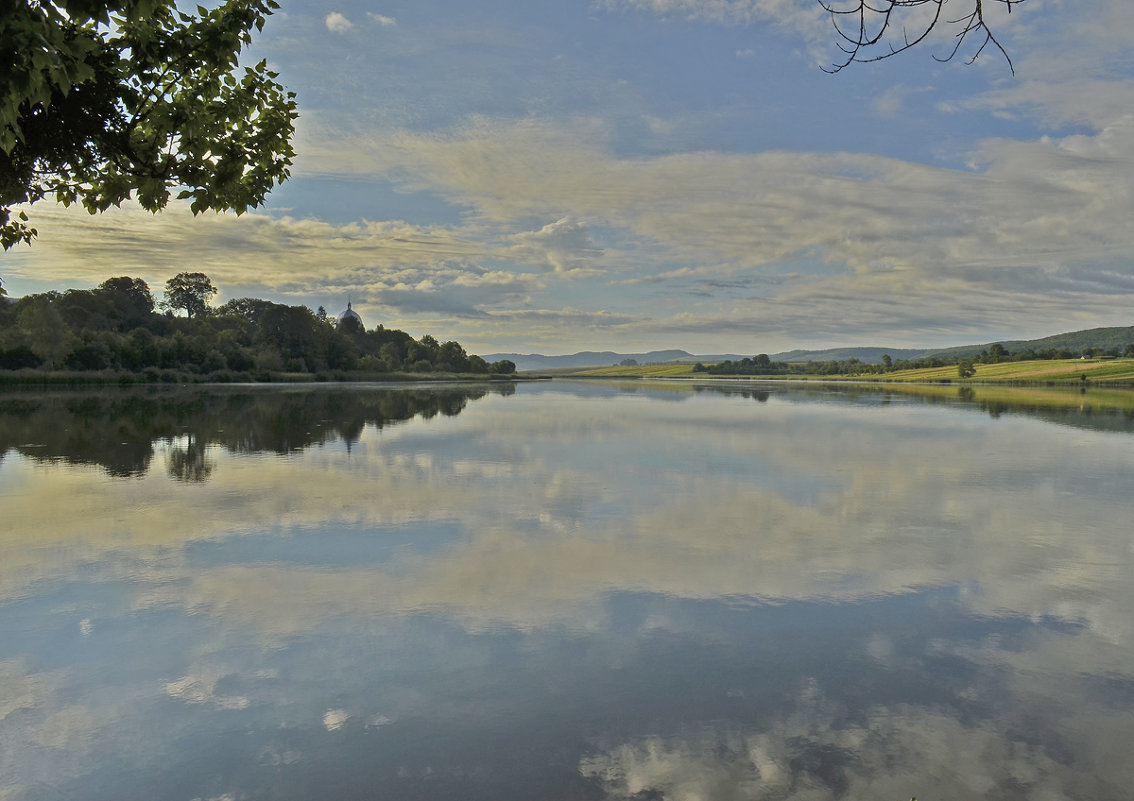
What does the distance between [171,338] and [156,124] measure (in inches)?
4228

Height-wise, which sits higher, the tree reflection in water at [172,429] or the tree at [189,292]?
the tree at [189,292]

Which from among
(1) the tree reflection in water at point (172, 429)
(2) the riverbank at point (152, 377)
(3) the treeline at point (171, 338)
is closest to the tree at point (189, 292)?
(3) the treeline at point (171, 338)

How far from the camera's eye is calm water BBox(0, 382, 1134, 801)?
5.40m

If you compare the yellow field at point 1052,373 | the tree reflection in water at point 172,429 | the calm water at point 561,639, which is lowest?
the calm water at point 561,639

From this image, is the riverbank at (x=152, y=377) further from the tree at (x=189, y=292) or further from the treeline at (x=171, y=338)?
the tree at (x=189, y=292)

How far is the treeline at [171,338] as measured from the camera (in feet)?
260

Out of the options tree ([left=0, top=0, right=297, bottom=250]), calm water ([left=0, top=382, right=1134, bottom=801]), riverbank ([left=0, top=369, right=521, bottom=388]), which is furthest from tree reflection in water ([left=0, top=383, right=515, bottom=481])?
riverbank ([left=0, top=369, right=521, bottom=388])

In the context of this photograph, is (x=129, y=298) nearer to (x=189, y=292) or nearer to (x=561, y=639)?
(x=189, y=292)

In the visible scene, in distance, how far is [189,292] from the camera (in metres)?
150

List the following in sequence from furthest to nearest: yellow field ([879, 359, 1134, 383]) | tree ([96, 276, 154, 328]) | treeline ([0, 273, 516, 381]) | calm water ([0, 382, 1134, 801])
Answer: yellow field ([879, 359, 1134, 383]) → tree ([96, 276, 154, 328]) → treeline ([0, 273, 516, 381]) → calm water ([0, 382, 1134, 801])

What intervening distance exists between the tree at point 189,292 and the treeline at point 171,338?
200 mm

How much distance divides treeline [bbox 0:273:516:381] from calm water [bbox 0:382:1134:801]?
80.0 meters

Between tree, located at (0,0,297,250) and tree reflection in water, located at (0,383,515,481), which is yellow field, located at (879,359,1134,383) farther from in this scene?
tree, located at (0,0,297,250)

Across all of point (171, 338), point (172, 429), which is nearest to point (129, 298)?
point (171, 338)
